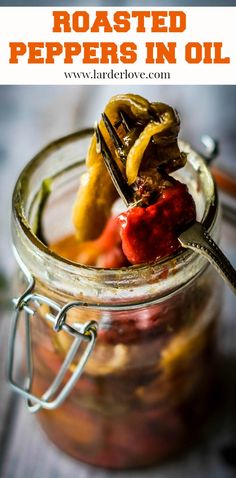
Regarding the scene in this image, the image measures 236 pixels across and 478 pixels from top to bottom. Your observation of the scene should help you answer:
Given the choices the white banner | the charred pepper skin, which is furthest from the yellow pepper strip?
the white banner

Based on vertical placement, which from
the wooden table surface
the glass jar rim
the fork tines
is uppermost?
the fork tines

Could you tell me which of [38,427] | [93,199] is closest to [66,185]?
[93,199]

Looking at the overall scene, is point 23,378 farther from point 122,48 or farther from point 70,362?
point 122,48

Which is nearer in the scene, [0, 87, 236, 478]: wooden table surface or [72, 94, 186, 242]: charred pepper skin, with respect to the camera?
[72, 94, 186, 242]: charred pepper skin

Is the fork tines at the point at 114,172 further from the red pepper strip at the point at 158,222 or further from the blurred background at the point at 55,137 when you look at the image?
the blurred background at the point at 55,137

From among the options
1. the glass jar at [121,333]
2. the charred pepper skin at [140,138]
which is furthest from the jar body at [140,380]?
the charred pepper skin at [140,138]

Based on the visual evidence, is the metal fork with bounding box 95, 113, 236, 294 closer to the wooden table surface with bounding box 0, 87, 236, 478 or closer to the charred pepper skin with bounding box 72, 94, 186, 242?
the charred pepper skin with bounding box 72, 94, 186, 242

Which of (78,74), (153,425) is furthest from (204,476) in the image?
(78,74)

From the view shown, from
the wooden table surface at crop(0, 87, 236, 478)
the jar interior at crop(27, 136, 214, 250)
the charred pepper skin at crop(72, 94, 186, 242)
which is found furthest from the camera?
the wooden table surface at crop(0, 87, 236, 478)
